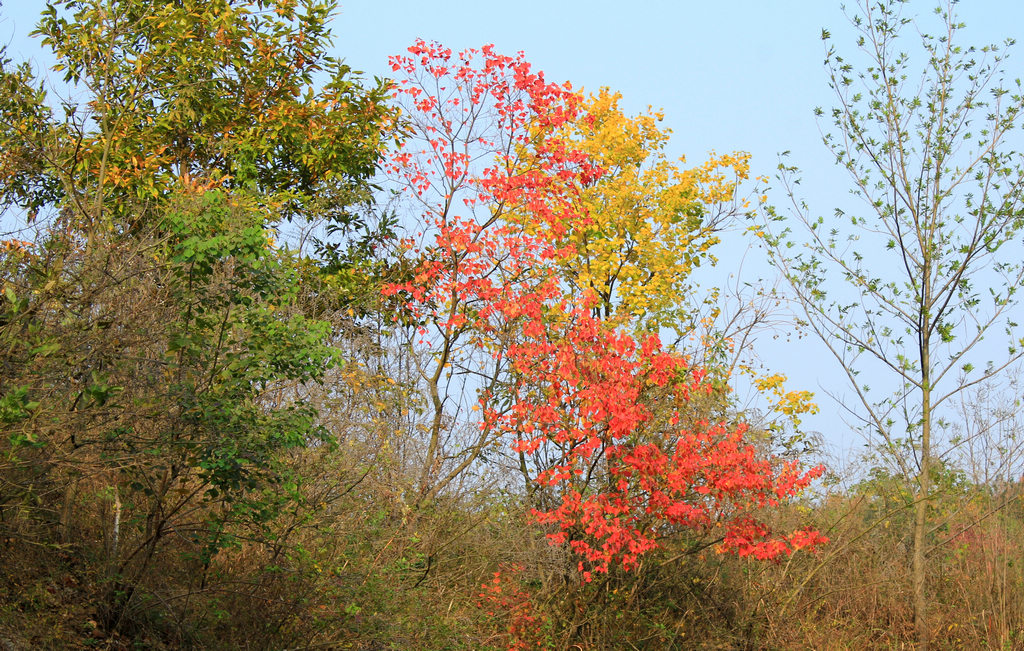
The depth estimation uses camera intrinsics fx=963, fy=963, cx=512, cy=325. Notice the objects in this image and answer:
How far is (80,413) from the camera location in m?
7.39

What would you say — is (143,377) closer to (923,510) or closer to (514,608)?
(514,608)

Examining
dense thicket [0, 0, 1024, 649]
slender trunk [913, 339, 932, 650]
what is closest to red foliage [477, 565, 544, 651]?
dense thicket [0, 0, 1024, 649]

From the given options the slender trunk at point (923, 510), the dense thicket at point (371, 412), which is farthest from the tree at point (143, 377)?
the slender trunk at point (923, 510)

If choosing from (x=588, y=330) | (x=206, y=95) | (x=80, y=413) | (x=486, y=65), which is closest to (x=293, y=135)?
(x=206, y=95)

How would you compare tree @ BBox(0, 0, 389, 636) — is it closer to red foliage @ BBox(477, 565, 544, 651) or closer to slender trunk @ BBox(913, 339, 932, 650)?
red foliage @ BBox(477, 565, 544, 651)

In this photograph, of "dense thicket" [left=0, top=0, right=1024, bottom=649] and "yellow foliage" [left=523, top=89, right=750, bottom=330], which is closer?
"dense thicket" [left=0, top=0, right=1024, bottom=649]

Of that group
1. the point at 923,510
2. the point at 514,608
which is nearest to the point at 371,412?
the point at 514,608

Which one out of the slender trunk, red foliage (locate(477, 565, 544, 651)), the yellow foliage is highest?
the yellow foliage

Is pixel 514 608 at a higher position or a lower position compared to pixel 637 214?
lower

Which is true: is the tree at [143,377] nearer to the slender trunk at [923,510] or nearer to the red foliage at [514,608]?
the red foliage at [514,608]

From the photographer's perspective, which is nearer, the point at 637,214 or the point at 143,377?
the point at 143,377

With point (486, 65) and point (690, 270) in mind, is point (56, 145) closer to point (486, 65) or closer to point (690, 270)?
point (486, 65)

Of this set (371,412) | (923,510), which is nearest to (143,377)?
(371,412)

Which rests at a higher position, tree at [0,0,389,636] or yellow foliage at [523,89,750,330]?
yellow foliage at [523,89,750,330]
